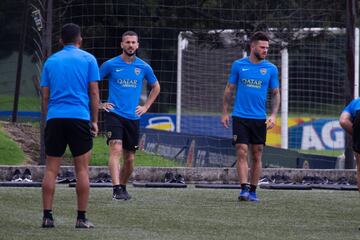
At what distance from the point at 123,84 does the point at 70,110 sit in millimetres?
3466

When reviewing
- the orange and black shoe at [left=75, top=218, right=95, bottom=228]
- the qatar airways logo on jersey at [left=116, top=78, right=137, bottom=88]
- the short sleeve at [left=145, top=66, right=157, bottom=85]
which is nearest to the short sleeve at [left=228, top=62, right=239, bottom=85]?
the short sleeve at [left=145, top=66, right=157, bottom=85]

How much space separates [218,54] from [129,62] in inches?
479

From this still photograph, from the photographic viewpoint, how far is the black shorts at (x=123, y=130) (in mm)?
12656

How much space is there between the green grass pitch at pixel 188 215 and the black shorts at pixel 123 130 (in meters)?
0.68

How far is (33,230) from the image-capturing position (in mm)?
8953

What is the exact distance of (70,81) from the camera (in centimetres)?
934

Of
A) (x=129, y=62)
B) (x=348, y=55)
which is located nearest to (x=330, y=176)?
(x=348, y=55)

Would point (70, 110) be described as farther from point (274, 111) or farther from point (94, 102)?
point (274, 111)

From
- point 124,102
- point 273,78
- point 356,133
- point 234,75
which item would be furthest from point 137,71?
point 356,133

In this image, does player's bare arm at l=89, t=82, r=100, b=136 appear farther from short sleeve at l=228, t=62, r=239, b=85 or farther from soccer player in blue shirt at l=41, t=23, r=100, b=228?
short sleeve at l=228, t=62, r=239, b=85

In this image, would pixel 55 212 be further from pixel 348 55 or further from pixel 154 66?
pixel 154 66

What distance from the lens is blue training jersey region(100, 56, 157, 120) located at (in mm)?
12750

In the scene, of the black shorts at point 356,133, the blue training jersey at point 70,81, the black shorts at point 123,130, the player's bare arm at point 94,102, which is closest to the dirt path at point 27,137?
the black shorts at point 123,130

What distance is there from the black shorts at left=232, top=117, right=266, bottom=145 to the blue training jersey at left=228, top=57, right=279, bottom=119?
63mm
